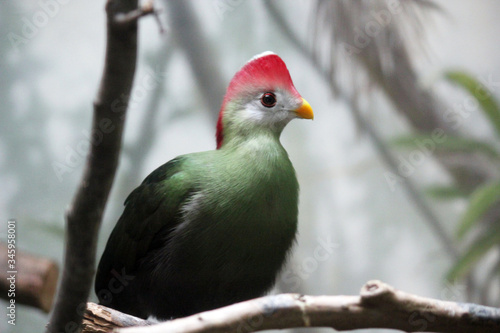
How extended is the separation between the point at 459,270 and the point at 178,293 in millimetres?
2262

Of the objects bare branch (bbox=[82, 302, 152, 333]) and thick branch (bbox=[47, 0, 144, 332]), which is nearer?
thick branch (bbox=[47, 0, 144, 332])

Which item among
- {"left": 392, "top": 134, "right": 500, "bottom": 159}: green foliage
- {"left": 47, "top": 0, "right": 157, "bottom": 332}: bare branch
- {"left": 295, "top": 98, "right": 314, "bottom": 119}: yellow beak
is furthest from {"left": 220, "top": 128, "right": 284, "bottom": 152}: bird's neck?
{"left": 392, "top": 134, "right": 500, "bottom": 159}: green foliage

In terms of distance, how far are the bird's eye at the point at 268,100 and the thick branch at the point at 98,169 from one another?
28.2 inches

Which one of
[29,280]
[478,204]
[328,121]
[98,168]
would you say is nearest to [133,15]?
[98,168]

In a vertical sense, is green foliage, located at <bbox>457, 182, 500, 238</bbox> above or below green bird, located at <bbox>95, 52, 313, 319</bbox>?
below

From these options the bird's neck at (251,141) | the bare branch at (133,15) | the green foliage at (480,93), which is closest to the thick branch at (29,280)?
the bird's neck at (251,141)

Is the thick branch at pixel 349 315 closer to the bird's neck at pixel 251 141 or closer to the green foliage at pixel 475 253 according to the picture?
the bird's neck at pixel 251 141

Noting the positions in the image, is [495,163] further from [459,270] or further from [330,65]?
[330,65]

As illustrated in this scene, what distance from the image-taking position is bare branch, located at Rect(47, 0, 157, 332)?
0.82 metres

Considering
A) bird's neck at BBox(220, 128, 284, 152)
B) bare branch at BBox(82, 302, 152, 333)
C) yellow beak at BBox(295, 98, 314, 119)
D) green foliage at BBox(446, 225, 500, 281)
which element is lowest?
green foliage at BBox(446, 225, 500, 281)

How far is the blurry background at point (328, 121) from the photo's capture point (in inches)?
108

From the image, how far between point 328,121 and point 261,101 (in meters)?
1.62

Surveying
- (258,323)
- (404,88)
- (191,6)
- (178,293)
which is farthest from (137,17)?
(404,88)

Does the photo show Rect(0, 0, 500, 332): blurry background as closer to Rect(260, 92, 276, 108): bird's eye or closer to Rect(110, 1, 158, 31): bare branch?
Rect(260, 92, 276, 108): bird's eye
